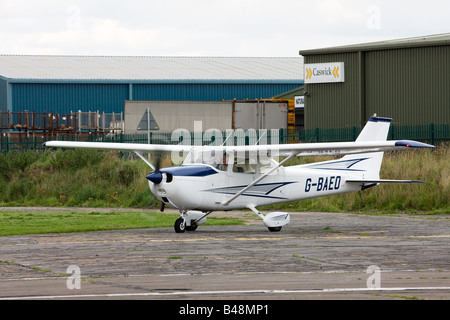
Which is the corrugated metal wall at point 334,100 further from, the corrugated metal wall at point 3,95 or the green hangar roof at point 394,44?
the corrugated metal wall at point 3,95

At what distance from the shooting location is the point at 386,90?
40.3m

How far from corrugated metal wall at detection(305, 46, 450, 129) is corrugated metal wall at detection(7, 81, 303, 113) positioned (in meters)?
22.5

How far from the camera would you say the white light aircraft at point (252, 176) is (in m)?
17.1

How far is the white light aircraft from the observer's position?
56.2 ft

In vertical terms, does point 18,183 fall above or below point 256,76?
below

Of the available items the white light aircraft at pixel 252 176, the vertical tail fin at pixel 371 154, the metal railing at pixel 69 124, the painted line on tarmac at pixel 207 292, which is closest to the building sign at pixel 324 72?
the metal railing at pixel 69 124

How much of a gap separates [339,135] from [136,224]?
13.9m

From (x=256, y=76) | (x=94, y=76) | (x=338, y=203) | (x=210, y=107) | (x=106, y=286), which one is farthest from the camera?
(x=256, y=76)

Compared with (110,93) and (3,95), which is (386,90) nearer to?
(110,93)

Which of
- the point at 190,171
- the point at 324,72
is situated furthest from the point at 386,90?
the point at 190,171

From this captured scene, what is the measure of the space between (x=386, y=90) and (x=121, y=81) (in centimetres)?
2786

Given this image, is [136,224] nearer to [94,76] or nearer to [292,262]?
[292,262]

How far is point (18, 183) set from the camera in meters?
31.2
